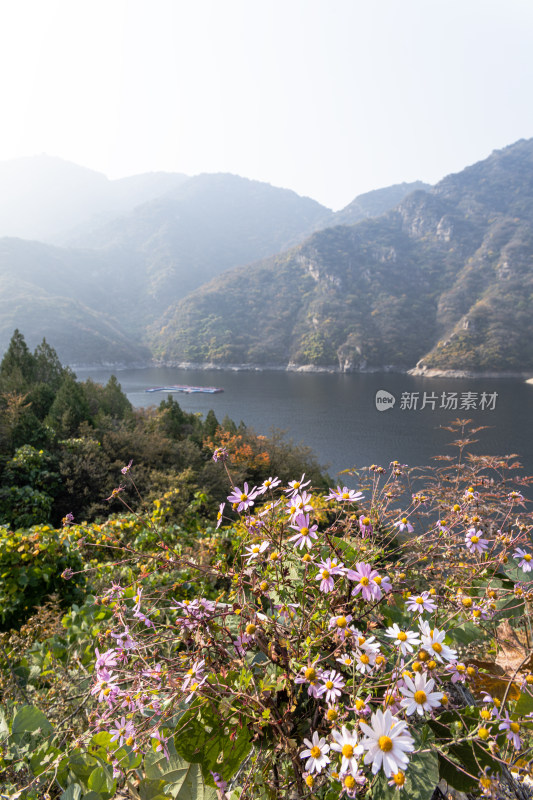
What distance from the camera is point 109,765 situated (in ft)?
2.80

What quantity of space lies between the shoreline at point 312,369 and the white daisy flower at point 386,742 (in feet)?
196

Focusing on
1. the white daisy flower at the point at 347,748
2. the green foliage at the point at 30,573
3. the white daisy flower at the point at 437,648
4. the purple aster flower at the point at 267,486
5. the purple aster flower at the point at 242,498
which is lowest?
the green foliage at the point at 30,573

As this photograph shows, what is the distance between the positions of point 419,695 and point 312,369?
70.8 metres

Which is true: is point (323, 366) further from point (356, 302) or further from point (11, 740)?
point (11, 740)

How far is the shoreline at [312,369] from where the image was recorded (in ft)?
182

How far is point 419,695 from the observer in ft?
2.19

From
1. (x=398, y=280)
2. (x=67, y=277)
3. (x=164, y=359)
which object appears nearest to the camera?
(x=164, y=359)

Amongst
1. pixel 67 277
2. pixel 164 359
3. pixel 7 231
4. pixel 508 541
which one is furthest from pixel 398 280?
pixel 7 231

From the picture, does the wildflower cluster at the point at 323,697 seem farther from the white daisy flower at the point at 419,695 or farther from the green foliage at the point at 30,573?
the green foliage at the point at 30,573

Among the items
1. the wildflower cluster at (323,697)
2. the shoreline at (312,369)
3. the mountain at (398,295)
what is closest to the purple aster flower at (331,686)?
the wildflower cluster at (323,697)

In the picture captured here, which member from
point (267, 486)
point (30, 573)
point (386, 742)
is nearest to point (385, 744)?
point (386, 742)

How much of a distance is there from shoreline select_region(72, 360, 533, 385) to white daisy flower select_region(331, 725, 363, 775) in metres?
59.6

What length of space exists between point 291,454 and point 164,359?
73678mm

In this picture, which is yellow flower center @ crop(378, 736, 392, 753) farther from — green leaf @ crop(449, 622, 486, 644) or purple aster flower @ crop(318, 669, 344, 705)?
green leaf @ crop(449, 622, 486, 644)
